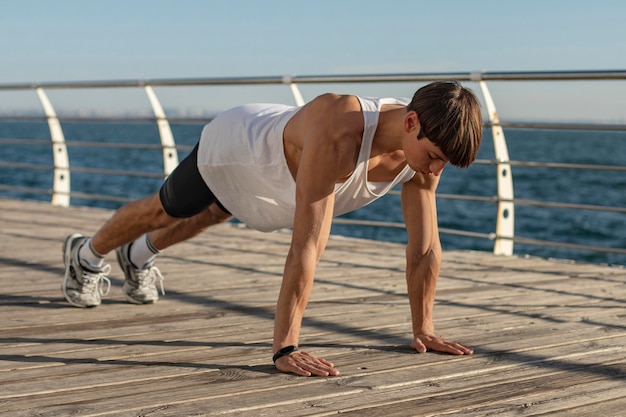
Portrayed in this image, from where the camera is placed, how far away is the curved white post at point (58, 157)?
7.53 m

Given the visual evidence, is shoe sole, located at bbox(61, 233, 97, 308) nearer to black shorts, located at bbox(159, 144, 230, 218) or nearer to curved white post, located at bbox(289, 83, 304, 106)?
black shorts, located at bbox(159, 144, 230, 218)

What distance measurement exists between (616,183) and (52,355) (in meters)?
45.7

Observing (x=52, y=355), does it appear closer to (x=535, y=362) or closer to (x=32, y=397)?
(x=32, y=397)

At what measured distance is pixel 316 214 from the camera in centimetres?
274

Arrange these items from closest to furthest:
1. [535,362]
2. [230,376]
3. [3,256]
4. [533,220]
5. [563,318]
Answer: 1. [230,376]
2. [535,362]
3. [563,318]
4. [3,256]
5. [533,220]

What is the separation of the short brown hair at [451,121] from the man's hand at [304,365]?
0.65 meters

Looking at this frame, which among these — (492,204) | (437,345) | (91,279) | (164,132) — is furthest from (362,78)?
(492,204)

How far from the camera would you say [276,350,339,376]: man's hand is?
8.89 ft

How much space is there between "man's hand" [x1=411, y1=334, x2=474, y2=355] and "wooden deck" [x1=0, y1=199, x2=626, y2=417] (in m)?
0.03

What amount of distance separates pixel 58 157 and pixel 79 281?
13.4 ft

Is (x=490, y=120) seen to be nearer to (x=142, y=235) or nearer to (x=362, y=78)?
(x=362, y=78)

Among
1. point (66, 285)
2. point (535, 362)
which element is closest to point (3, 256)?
point (66, 285)

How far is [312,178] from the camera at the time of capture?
2.71 meters

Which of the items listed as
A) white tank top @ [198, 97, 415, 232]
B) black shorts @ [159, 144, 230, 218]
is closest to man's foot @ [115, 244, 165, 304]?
black shorts @ [159, 144, 230, 218]
